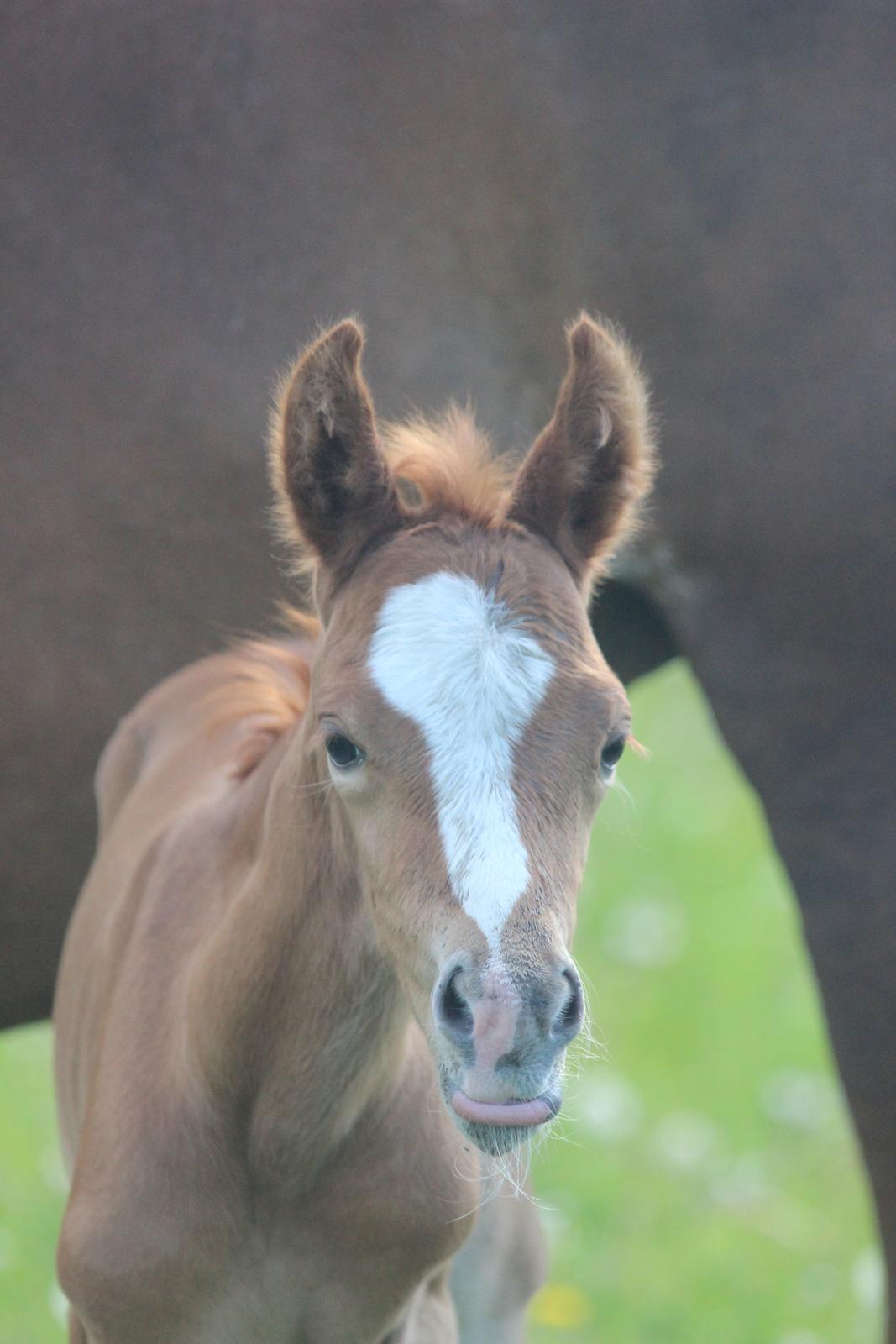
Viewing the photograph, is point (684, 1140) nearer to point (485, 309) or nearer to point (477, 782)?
point (485, 309)

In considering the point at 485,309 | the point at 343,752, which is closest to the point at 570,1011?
the point at 343,752

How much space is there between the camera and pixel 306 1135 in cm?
222

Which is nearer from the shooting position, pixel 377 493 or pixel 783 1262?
pixel 377 493

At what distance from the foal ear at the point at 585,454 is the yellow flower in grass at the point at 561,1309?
2192 millimetres

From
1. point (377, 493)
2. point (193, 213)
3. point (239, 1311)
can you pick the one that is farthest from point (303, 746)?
point (193, 213)

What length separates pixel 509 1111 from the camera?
5.86 ft

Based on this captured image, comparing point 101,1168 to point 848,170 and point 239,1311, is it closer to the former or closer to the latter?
point 239,1311

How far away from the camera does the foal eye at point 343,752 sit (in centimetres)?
196

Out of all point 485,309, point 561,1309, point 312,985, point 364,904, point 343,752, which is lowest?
point 561,1309

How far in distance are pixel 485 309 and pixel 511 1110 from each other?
154 centimetres

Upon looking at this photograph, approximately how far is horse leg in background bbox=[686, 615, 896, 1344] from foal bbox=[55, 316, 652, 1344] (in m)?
0.65

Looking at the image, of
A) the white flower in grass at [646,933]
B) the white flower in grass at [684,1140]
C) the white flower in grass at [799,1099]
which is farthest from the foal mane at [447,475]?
the white flower in grass at [646,933]

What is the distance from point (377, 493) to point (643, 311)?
0.90 m

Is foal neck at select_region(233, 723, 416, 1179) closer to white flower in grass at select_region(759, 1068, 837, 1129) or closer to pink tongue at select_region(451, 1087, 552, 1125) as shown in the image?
pink tongue at select_region(451, 1087, 552, 1125)
